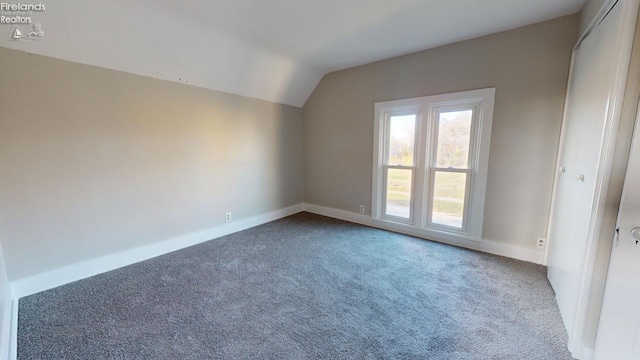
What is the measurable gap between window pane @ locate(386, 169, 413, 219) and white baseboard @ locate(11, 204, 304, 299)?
2.34 meters

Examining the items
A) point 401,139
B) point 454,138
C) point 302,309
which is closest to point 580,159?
point 454,138

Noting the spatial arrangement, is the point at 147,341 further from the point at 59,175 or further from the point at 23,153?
the point at 23,153

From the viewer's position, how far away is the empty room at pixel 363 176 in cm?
154

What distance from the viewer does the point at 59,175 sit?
87.0 inches

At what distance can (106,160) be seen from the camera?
97.1 inches

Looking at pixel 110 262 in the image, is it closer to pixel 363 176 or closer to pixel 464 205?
pixel 363 176

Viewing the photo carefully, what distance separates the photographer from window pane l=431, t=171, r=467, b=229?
314 centimetres

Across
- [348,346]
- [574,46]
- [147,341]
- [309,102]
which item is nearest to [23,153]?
[147,341]

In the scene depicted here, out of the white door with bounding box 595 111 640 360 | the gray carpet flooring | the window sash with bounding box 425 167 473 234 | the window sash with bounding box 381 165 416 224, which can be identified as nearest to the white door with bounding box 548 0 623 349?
the white door with bounding box 595 111 640 360

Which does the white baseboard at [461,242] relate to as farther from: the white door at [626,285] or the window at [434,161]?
the white door at [626,285]

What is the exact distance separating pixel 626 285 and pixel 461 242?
1.84 m

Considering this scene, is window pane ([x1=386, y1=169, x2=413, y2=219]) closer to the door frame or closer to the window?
the window

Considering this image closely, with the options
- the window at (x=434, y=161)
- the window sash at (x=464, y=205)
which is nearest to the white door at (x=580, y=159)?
the window at (x=434, y=161)

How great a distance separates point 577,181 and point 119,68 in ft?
14.0
